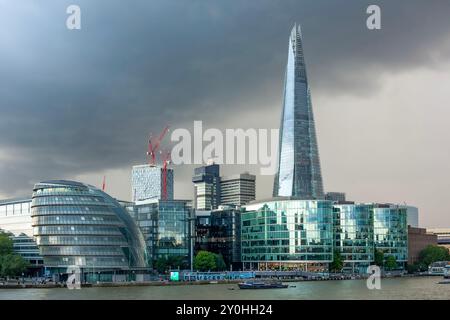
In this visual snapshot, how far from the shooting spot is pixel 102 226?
3866 inches

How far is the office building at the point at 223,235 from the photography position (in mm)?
131375

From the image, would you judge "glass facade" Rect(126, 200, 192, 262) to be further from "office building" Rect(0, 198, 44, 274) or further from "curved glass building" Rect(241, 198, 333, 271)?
"office building" Rect(0, 198, 44, 274)

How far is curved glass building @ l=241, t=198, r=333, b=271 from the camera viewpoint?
392 ft

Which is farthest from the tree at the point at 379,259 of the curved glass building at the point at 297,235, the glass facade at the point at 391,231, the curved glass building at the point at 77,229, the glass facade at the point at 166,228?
the curved glass building at the point at 77,229

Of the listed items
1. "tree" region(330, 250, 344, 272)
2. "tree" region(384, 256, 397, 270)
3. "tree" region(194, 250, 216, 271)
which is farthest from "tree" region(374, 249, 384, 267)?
"tree" region(194, 250, 216, 271)

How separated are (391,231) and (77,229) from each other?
203 feet

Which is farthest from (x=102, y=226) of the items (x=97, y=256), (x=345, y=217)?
(x=345, y=217)

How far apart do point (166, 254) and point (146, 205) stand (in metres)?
8.94

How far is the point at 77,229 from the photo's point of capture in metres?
96.6

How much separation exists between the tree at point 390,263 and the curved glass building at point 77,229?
50251mm

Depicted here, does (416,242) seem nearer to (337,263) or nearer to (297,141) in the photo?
(297,141)

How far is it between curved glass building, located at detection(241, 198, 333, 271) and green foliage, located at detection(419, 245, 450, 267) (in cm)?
3711

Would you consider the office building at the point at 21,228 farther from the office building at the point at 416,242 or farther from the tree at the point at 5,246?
the office building at the point at 416,242
